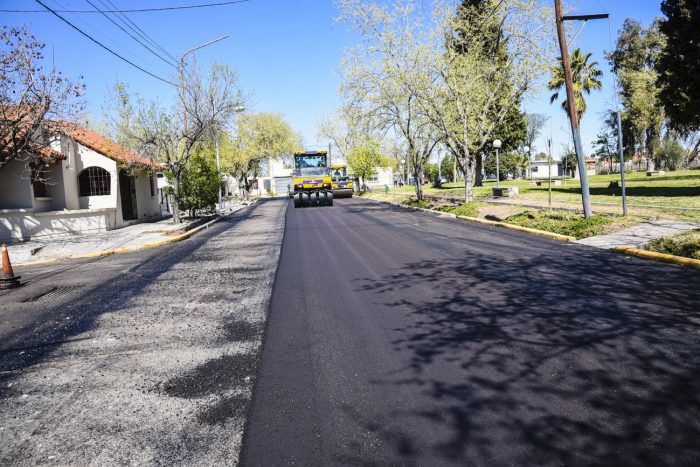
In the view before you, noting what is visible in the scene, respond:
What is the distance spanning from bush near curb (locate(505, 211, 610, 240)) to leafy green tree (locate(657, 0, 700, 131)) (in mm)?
12386

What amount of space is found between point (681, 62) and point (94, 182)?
28042 millimetres

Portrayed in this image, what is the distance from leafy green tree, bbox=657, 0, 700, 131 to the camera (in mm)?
22891

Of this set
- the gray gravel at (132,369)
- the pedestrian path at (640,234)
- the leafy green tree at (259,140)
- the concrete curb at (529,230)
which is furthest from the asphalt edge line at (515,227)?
the leafy green tree at (259,140)

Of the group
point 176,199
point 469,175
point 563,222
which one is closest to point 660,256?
point 563,222

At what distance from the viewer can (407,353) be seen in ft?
16.8

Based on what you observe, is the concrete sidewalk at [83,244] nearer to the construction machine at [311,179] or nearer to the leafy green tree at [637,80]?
the construction machine at [311,179]

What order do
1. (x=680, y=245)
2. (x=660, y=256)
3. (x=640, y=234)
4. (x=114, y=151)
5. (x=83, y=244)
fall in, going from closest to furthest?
1. (x=660, y=256)
2. (x=680, y=245)
3. (x=640, y=234)
4. (x=83, y=244)
5. (x=114, y=151)

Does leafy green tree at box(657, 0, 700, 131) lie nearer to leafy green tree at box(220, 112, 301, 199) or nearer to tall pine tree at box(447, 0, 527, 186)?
tall pine tree at box(447, 0, 527, 186)

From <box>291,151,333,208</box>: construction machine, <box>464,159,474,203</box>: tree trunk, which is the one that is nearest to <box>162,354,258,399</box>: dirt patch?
<box>464,159,474,203</box>: tree trunk

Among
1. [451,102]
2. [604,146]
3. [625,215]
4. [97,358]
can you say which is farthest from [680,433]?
[604,146]

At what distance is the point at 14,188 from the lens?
1852 centimetres

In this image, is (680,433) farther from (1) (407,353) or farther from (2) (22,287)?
(2) (22,287)

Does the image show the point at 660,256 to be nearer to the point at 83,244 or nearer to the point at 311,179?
the point at 83,244

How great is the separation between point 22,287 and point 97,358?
247 inches
